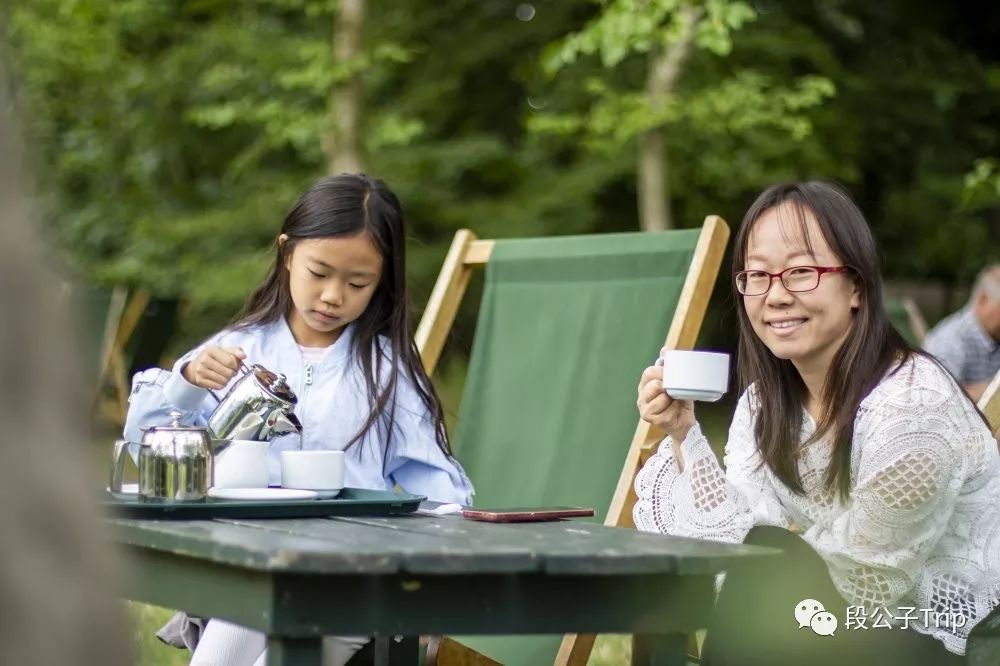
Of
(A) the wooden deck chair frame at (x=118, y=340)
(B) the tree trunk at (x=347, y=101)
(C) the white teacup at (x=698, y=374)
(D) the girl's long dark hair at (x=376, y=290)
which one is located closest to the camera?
(C) the white teacup at (x=698, y=374)

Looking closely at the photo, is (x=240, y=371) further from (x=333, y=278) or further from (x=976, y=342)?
(x=976, y=342)

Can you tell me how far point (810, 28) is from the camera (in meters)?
12.5

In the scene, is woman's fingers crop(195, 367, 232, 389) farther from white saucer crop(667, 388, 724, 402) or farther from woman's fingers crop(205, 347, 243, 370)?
white saucer crop(667, 388, 724, 402)

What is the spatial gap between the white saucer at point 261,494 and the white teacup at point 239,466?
4 cm

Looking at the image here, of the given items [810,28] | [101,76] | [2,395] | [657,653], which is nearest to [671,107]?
[810,28]

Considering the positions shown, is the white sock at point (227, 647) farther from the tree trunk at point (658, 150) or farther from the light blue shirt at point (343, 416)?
the tree trunk at point (658, 150)

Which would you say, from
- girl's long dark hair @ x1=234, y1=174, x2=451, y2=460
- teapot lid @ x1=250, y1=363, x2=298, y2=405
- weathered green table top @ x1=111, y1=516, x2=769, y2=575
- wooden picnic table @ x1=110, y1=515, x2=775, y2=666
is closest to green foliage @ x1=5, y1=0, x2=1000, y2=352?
girl's long dark hair @ x1=234, y1=174, x2=451, y2=460

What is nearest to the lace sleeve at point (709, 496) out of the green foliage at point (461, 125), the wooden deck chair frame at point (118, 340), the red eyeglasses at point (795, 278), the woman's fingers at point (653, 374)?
the woman's fingers at point (653, 374)

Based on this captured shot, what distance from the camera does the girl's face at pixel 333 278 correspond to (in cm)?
304

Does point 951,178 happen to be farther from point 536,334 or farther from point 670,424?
point 670,424

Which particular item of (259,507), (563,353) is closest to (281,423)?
(259,507)

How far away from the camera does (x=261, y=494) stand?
2262 mm

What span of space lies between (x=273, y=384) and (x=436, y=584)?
3.13 ft

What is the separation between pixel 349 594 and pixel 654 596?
36cm
